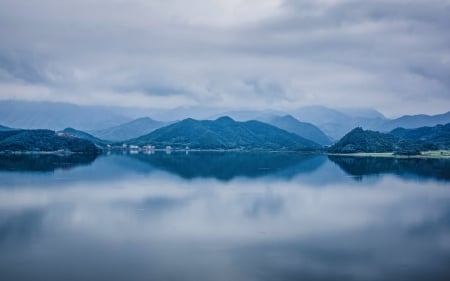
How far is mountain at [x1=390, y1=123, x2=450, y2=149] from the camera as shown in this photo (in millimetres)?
92669

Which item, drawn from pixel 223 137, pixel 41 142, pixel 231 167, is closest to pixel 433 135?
pixel 223 137

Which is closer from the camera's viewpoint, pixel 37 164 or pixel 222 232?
pixel 222 232

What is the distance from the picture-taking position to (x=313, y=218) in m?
19.7

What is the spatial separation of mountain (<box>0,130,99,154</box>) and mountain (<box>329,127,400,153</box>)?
52.0 metres

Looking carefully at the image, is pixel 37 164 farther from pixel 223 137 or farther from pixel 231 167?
pixel 223 137

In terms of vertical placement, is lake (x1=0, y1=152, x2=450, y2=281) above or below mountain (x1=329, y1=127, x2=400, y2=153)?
below

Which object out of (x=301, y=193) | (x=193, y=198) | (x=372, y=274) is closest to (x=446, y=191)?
(x=301, y=193)

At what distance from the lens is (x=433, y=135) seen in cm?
11294

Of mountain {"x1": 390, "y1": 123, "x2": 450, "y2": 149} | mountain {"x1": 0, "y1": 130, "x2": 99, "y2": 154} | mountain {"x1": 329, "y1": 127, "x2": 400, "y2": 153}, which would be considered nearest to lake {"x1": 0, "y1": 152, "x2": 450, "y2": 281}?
mountain {"x1": 0, "y1": 130, "x2": 99, "y2": 154}

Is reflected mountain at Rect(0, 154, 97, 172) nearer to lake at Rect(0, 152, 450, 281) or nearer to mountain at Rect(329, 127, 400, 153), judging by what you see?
lake at Rect(0, 152, 450, 281)

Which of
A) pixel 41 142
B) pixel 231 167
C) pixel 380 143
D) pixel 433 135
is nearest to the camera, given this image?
pixel 231 167

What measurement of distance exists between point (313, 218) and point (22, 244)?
1158cm

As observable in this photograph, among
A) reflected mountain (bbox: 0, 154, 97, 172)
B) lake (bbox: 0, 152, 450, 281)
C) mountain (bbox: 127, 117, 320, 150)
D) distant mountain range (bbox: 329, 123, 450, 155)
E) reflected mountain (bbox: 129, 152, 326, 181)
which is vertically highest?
mountain (bbox: 127, 117, 320, 150)

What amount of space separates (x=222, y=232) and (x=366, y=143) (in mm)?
83037
